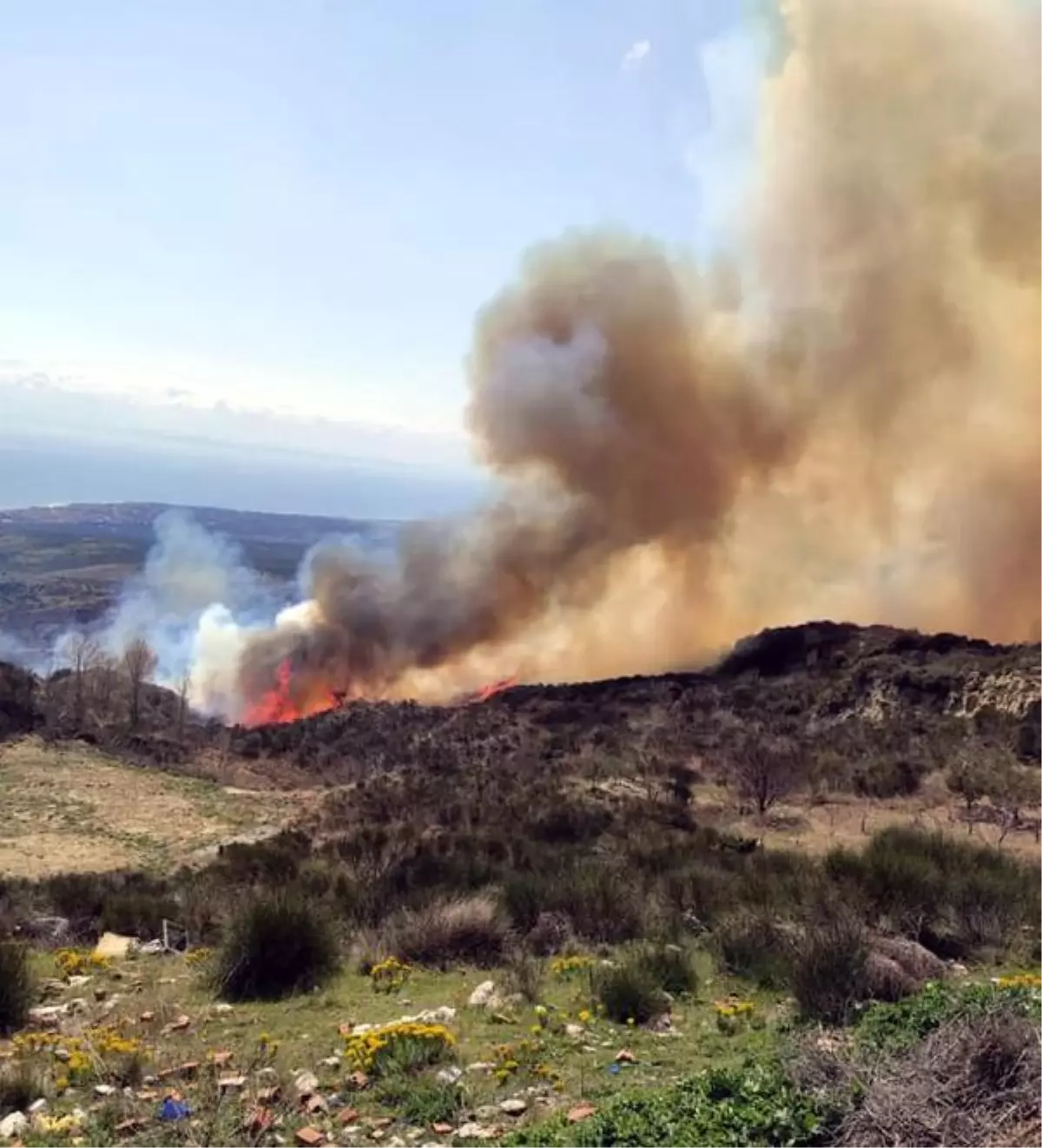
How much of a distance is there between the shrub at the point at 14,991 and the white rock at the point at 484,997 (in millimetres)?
3707

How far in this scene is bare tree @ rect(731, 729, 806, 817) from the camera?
76.3 feet

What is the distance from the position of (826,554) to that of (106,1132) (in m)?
49.3

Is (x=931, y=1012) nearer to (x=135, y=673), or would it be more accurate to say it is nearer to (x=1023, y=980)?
(x=1023, y=980)

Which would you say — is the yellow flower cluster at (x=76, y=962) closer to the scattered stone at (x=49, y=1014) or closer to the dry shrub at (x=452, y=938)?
the scattered stone at (x=49, y=1014)

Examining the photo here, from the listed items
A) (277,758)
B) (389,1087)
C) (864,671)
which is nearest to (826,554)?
(864,671)

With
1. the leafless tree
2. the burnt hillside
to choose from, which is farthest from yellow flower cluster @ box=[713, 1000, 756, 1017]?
the leafless tree

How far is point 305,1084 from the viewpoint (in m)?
6.38

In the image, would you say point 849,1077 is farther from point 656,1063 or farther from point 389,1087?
point 389,1087

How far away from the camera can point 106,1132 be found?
557cm

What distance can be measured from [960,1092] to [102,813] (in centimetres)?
2541

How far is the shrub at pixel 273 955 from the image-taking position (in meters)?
8.92

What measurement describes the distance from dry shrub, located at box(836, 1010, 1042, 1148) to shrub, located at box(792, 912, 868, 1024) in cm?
224

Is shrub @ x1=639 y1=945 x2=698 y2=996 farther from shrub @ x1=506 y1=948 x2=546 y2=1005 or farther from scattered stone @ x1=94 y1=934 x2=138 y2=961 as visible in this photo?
scattered stone @ x1=94 y1=934 x2=138 y2=961

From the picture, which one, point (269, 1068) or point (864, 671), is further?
point (864, 671)
